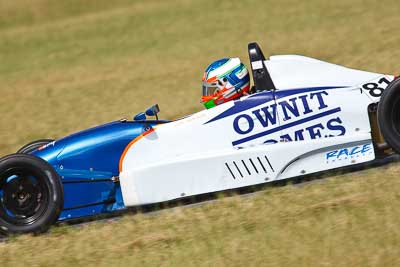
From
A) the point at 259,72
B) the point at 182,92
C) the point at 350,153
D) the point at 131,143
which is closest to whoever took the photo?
the point at 350,153

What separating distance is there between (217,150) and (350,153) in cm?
114

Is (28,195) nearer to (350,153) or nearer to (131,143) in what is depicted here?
(131,143)

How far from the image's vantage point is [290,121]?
6.72 meters

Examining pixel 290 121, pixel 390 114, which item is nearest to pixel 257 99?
pixel 290 121

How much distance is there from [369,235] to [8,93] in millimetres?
13384

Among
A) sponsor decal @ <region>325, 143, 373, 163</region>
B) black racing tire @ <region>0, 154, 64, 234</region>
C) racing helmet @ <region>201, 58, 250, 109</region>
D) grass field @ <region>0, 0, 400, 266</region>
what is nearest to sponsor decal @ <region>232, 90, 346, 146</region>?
sponsor decal @ <region>325, 143, 373, 163</region>

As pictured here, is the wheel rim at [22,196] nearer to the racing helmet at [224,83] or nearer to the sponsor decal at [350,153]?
the racing helmet at [224,83]

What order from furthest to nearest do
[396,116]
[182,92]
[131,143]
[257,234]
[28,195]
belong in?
[182,92] < [131,143] < [396,116] < [28,195] < [257,234]

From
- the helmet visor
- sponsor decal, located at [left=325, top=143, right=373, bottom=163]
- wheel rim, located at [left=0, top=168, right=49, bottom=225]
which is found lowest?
sponsor decal, located at [left=325, top=143, right=373, bottom=163]

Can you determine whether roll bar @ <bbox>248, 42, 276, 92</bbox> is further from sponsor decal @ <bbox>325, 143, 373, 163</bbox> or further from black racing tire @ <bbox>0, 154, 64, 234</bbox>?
black racing tire @ <bbox>0, 154, 64, 234</bbox>

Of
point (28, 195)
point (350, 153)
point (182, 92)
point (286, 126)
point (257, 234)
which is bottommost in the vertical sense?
point (257, 234)

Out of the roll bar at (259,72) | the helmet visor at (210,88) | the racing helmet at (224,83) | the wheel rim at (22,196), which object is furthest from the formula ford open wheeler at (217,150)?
the helmet visor at (210,88)

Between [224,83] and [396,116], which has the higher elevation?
[224,83]

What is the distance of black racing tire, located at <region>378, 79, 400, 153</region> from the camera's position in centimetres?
650
